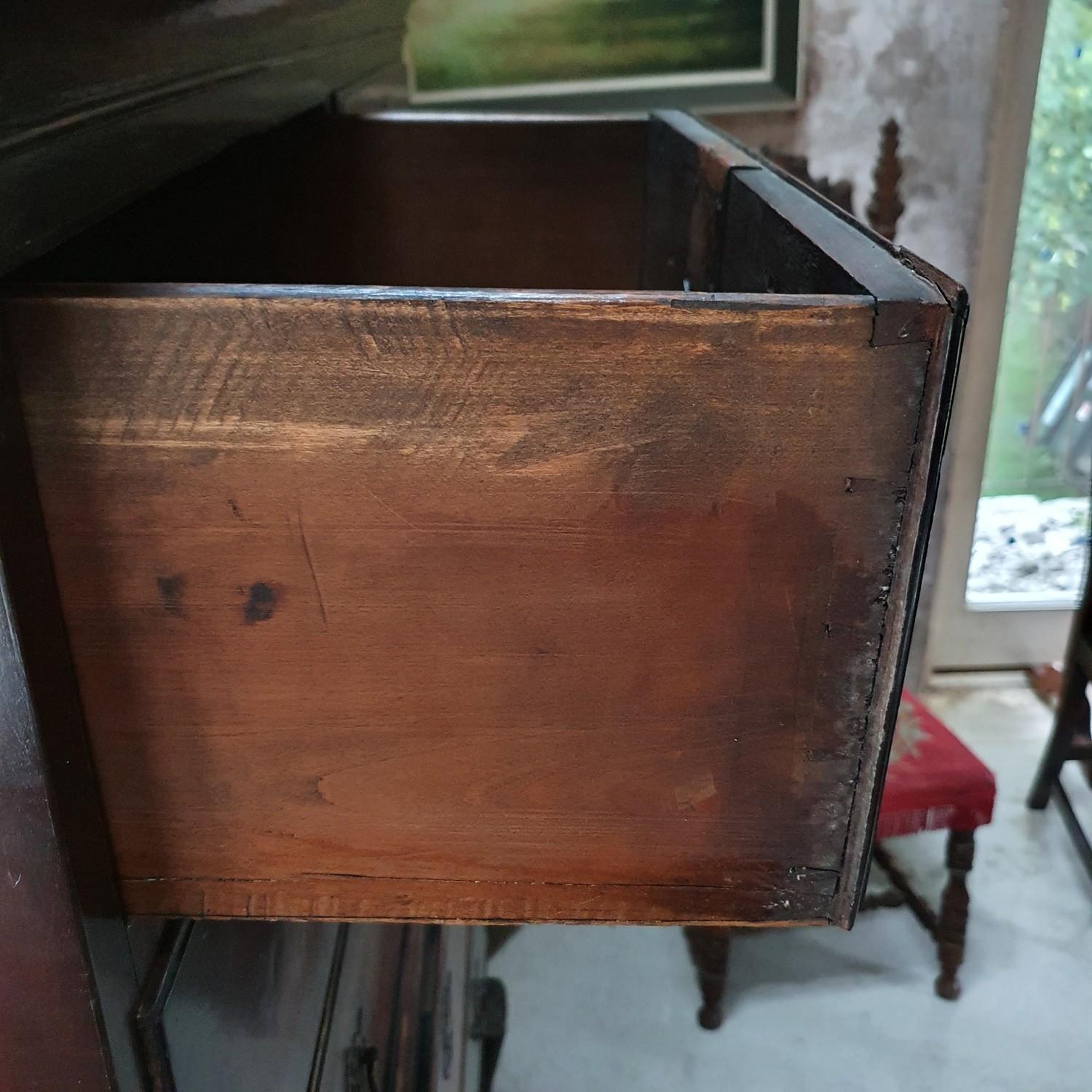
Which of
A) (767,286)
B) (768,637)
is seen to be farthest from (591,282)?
(768,637)

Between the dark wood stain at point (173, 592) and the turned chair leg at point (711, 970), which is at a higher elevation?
the dark wood stain at point (173, 592)

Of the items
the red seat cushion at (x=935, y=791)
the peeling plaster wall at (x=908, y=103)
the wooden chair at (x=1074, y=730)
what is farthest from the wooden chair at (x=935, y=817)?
the peeling plaster wall at (x=908, y=103)

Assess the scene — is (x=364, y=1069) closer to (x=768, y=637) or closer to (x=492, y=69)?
(x=768, y=637)

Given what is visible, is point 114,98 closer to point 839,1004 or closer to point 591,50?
point 591,50

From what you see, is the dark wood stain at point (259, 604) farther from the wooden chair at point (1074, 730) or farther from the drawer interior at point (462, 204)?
the wooden chair at point (1074, 730)

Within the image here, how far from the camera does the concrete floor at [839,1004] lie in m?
1.58

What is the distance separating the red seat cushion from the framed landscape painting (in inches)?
43.7

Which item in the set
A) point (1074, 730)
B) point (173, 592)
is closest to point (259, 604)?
point (173, 592)

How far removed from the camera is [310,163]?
957 mm

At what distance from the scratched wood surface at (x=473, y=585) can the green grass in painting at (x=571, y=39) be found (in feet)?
5.12

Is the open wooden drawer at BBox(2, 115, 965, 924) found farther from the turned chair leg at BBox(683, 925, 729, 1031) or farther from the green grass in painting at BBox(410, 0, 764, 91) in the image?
the green grass in painting at BBox(410, 0, 764, 91)

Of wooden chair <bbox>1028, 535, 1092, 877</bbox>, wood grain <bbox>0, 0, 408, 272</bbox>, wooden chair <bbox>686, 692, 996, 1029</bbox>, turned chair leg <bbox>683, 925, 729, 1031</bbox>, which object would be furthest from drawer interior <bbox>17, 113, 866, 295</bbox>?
wooden chair <bbox>1028, 535, 1092, 877</bbox>

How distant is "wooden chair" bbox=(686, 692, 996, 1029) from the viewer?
1.58 m

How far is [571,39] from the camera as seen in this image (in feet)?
5.68
